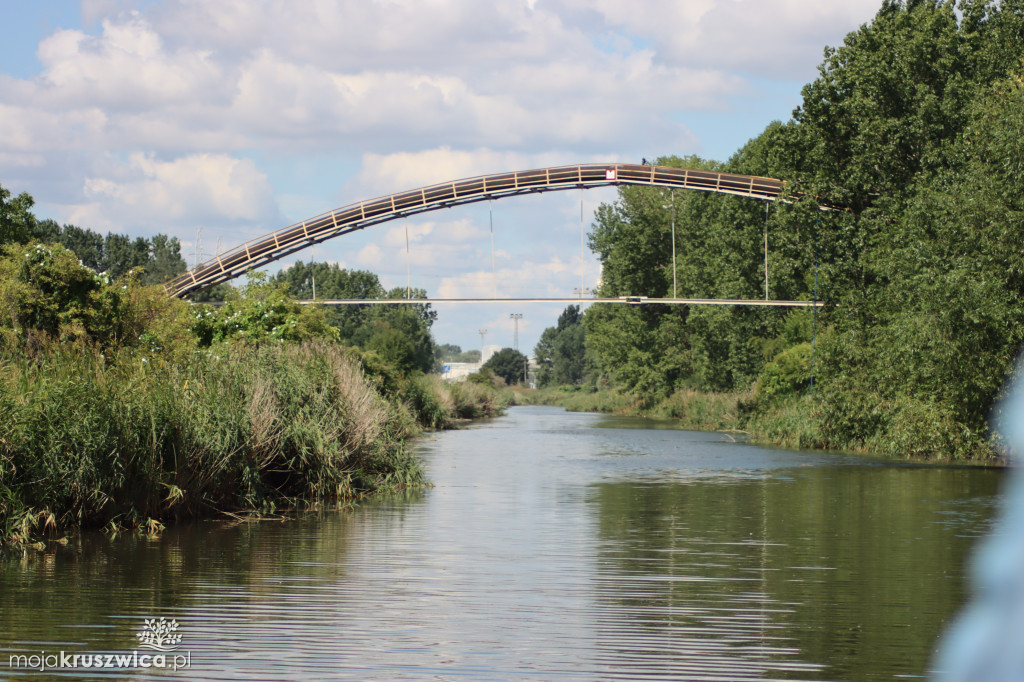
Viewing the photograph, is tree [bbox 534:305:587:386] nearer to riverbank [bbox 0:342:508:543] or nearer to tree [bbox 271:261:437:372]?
tree [bbox 271:261:437:372]

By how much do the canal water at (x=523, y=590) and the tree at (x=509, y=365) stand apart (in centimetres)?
17448

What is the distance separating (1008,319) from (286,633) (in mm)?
22374

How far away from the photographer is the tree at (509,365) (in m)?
195

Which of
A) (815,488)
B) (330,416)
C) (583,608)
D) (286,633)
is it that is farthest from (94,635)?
(815,488)

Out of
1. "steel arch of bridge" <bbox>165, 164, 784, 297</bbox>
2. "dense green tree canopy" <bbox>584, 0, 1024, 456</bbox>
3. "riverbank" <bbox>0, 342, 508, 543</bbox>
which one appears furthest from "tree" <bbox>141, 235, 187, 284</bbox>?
"riverbank" <bbox>0, 342, 508, 543</bbox>

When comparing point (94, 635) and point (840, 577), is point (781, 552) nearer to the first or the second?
point (840, 577)

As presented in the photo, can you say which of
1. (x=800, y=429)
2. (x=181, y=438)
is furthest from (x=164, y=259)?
(x=181, y=438)
